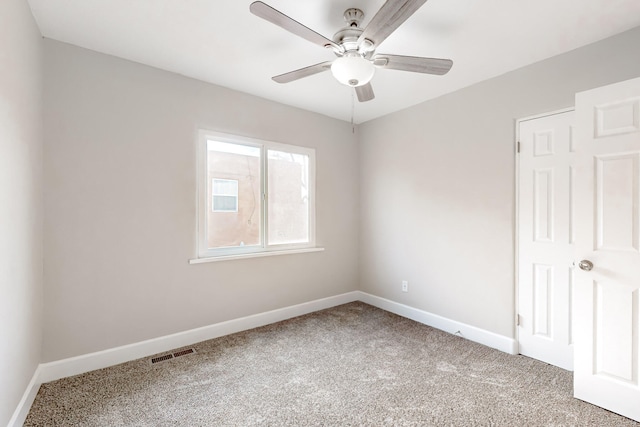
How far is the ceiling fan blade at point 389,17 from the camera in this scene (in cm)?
139

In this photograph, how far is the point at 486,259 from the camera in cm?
285

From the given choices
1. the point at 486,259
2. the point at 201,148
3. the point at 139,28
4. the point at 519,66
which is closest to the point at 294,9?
the point at 139,28

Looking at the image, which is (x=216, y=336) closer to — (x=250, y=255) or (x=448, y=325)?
(x=250, y=255)

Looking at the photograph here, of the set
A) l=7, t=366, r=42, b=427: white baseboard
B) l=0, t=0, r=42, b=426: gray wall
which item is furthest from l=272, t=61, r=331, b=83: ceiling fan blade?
l=7, t=366, r=42, b=427: white baseboard

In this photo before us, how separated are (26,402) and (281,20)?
2705 mm

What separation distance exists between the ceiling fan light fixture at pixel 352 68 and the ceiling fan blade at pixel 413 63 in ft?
0.46

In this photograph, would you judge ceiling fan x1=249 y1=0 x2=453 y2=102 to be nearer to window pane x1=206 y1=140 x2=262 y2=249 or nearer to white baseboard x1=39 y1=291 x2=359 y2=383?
window pane x1=206 y1=140 x2=262 y2=249

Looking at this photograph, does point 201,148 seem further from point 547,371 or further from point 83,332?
point 547,371

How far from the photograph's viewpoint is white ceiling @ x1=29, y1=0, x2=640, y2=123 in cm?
183

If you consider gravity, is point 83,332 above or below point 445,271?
below

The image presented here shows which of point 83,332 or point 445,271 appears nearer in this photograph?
point 83,332

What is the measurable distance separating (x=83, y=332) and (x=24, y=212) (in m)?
1.05

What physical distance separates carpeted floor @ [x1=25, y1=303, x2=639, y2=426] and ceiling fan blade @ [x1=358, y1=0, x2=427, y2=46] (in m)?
2.24

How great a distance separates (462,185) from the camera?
302 centimetres
